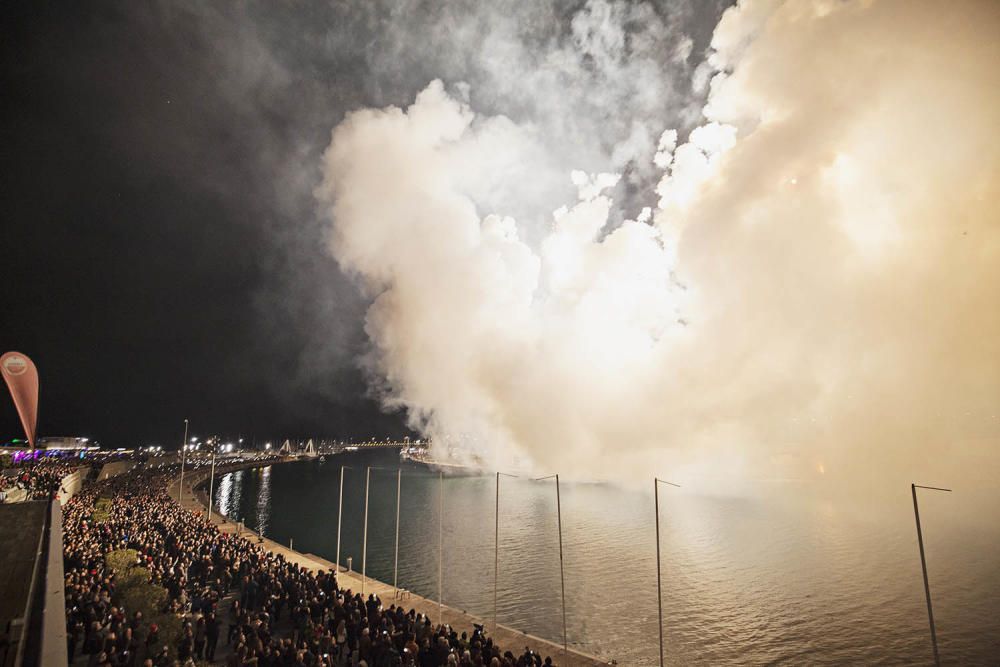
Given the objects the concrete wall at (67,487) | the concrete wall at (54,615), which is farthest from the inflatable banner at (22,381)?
the concrete wall at (54,615)

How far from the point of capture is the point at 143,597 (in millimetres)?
17500

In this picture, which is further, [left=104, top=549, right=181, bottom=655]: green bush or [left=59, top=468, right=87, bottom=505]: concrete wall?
[left=59, top=468, right=87, bottom=505]: concrete wall

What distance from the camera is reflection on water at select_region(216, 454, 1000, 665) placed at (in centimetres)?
2792

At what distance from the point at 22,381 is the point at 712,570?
53773 millimetres

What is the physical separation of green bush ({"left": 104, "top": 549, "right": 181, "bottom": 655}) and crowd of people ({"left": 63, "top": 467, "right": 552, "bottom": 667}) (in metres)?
0.15

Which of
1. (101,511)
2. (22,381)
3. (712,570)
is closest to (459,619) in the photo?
(712,570)

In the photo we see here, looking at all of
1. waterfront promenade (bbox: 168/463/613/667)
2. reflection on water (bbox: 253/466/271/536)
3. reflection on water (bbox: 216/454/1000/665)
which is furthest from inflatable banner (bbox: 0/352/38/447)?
reflection on water (bbox: 253/466/271/536)

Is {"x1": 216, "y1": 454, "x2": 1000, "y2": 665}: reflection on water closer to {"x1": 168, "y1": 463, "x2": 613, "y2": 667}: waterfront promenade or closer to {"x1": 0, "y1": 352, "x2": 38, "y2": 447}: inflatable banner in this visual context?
{"x1": 168, "y1": 463, "x2": 613, "y2": 667}: waterfront promenade

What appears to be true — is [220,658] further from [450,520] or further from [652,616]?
[450,520]

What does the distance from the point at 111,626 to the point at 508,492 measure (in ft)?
308

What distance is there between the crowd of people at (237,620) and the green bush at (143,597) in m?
0.15

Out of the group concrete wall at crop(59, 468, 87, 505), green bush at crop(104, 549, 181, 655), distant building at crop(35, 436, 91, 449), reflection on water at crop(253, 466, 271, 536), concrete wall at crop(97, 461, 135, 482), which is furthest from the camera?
distant building at crop(35, 436, 91, 449)

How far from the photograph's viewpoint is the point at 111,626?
14.3 m

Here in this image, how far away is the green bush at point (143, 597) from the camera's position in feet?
51.1
